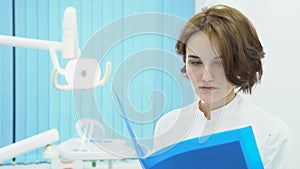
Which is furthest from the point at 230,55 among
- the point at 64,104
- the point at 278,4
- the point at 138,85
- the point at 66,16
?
the point at 64,104

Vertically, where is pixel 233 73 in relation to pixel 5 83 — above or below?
above

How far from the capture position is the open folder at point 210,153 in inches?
15.1

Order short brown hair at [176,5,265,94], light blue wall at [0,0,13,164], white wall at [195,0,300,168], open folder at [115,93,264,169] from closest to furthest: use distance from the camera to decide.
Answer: open folder at [115,93,264,169]
short brown hair at [176,5,265,94]
white wall at [195,0,300,168]
light blue wall at [0,0,13,164]

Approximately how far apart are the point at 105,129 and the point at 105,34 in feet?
0.30

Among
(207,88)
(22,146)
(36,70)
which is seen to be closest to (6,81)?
(36,70)

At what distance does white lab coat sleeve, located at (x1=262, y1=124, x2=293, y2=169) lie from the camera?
932mm

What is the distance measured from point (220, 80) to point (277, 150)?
2.10 feet

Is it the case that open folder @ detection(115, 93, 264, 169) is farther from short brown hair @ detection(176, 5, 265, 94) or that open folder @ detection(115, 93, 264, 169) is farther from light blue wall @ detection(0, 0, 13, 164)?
light blue wall @ detection(0, 0, 13, 164)

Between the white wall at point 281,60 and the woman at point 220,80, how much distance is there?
1.02 m

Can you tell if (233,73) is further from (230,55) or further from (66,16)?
(66,16)

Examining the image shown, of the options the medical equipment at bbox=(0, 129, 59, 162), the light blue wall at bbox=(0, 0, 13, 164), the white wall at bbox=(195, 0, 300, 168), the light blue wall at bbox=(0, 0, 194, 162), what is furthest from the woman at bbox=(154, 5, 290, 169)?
the light blue wall at bbox=(0, 0, 13, 164)

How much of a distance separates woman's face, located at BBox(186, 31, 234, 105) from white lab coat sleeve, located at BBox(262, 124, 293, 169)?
1.89 ft

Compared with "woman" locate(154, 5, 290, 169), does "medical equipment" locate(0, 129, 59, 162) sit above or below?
below

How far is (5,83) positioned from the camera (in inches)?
89.4
